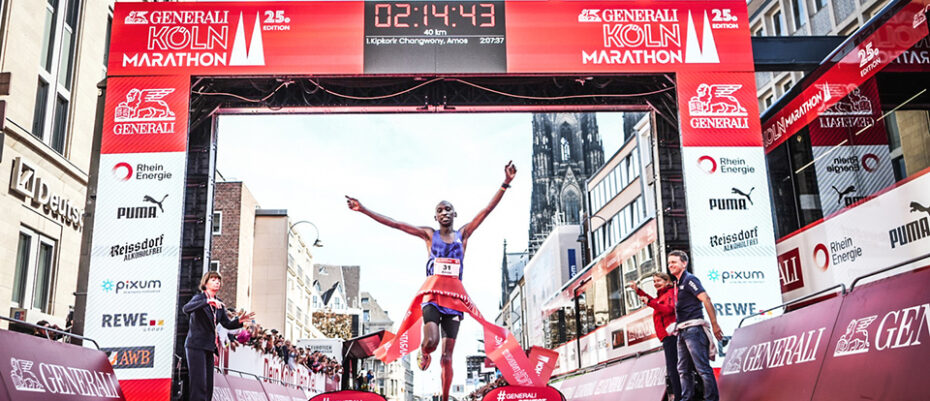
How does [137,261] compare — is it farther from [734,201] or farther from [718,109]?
[718,109]

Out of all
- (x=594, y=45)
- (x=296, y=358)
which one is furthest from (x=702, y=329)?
(x=296, y=358)

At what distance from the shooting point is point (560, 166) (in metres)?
118

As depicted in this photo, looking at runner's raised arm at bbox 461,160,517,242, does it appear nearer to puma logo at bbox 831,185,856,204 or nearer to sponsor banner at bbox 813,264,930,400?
sponsor banner at bbox 813,264,930,400

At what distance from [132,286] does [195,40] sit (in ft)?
14.7

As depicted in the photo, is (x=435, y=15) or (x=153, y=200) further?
(x=435, y=15)

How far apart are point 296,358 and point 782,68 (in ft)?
47.5

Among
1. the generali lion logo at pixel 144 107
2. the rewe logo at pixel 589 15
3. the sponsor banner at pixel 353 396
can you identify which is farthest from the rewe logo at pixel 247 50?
the sponsor banner at pixel 353 396

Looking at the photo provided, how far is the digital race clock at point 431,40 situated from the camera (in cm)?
1398

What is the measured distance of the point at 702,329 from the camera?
28.0 ft

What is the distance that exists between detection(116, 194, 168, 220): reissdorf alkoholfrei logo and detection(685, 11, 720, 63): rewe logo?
960 cm

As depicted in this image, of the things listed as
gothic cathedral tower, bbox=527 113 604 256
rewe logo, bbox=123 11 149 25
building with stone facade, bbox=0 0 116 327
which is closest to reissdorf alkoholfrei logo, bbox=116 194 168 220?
rewe logo, bbox=123 11 149 25

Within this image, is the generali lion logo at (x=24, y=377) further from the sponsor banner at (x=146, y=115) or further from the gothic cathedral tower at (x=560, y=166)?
the gothic cathedral tower at (x=560, y=166)

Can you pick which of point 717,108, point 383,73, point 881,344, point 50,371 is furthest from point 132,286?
point 881,344

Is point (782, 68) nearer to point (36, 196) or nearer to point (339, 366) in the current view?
point (36, 196)
